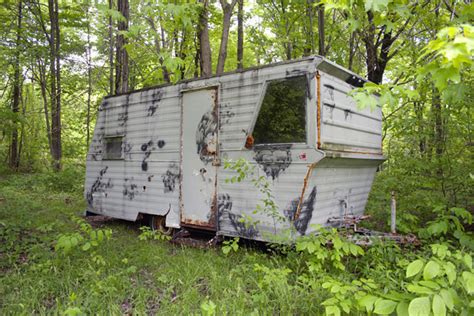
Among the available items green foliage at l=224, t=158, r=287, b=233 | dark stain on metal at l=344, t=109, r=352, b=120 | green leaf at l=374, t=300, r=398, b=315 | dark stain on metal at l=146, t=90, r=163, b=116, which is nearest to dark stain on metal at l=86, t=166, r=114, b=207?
dark stain on metal at l=146, t=90, r=163, b=116

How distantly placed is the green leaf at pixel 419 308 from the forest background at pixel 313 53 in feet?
0.43

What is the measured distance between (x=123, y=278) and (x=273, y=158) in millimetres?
2300

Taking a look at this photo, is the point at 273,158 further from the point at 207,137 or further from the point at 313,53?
the point at 313,53

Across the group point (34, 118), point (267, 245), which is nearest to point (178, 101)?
point (267, 245)

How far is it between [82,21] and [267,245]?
1380 centimetres

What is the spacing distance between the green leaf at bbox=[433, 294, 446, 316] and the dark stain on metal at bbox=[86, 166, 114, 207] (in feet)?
19.8

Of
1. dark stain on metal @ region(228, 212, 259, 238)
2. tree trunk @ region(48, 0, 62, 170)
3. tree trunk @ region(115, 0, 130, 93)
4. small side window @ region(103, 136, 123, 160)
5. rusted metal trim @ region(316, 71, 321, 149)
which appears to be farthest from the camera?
tree trunk @ region(48, 0, 62, 170)

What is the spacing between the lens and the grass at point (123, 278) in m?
3.19

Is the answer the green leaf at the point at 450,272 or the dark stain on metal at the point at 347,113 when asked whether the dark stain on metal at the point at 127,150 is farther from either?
the green leaf at the point at 450,272

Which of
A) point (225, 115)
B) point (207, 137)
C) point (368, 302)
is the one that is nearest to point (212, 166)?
point (207, 137)

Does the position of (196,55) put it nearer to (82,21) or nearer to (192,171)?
(192,171)

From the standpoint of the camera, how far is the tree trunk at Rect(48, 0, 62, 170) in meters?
13.0

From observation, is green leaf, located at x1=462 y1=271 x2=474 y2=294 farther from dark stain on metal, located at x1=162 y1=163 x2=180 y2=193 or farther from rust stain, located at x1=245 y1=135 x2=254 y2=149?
dark stain on metal, located at x1=162 y1=163 x2=180 y2=193

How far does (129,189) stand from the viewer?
6320mm
